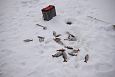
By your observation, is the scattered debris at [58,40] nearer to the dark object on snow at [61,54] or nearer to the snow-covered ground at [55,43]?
the snow-covered ground at [55,43]

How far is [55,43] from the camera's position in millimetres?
3674

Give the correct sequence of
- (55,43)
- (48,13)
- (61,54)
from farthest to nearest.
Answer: (48,13) < (55,43) < (61,54)

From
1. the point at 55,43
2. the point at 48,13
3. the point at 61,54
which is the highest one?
the point at 48,13

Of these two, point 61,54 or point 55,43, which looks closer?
point 61,54

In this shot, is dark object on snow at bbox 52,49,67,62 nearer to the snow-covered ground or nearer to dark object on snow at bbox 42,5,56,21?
the snow-covered ground

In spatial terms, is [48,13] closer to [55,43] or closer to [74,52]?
[55,43]

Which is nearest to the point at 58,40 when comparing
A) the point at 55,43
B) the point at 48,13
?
the point at 55,43

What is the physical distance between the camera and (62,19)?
4.44 metres

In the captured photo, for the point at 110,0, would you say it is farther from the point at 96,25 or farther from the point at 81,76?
the point at 81,76

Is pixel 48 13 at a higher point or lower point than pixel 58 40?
higher

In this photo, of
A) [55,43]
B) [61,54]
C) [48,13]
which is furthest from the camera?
[48,13]

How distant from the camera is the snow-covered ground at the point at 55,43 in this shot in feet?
9.92

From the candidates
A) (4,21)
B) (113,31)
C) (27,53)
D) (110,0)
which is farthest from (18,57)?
(110,0)

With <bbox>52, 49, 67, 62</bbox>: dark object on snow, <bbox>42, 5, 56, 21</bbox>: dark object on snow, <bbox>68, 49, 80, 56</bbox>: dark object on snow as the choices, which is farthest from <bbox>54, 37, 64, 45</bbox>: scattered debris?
<bbox>42, 5, 56, 21</bbox>: dark object on snow
